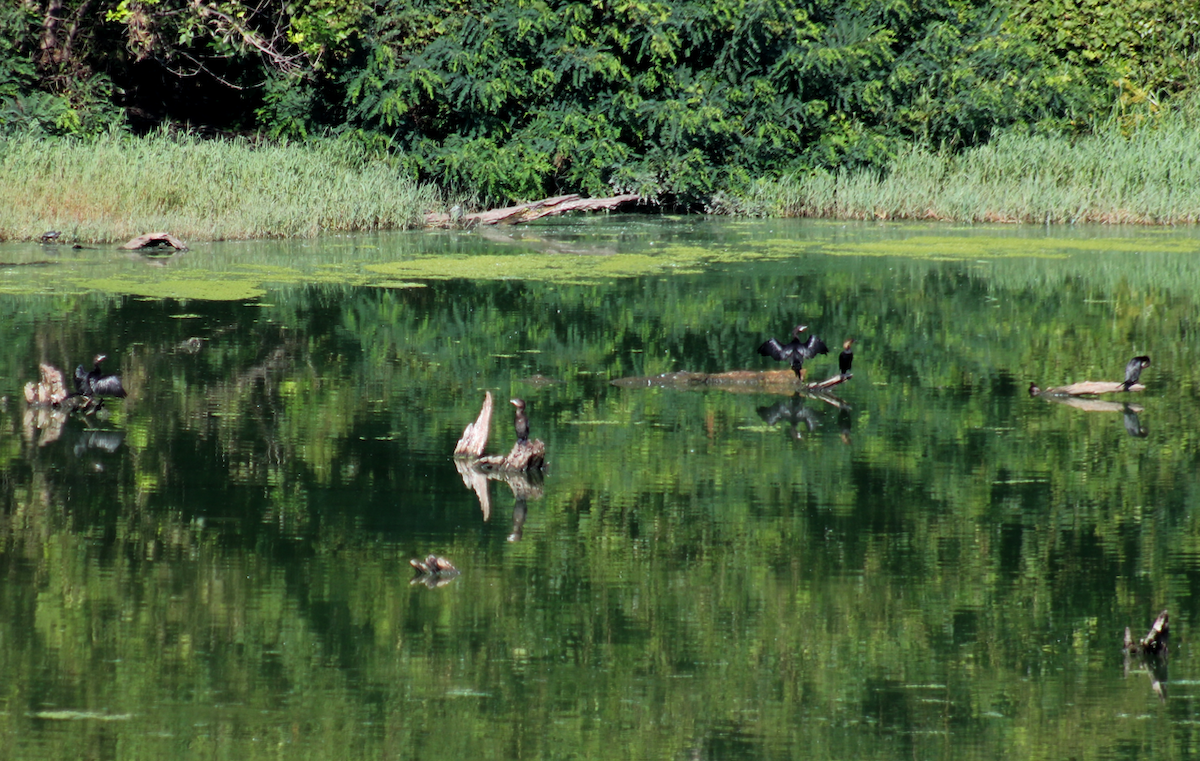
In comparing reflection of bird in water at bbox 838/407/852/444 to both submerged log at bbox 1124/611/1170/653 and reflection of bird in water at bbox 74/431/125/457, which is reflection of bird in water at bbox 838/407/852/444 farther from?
reflection of bird in water at bbox 74/431/125/457

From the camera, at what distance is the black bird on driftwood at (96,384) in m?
7.34

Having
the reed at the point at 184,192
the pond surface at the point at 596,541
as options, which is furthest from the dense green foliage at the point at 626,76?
the pond surface at the point at 596,541

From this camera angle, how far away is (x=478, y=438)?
6.25 metres

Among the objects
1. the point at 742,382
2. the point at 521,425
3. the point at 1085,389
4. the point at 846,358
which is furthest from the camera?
the point at 742,382

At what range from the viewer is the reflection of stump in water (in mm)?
5684

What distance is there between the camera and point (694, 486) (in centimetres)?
582

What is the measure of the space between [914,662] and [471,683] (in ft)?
3.66

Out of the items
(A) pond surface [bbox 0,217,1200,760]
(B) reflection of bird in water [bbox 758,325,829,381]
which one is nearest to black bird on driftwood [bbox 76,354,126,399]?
(A) pond surface [bbox 0,217,1200,760]

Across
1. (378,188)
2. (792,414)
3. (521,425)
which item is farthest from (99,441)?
(378,188)

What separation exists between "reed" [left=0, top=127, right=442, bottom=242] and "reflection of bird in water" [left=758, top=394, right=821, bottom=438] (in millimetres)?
9093

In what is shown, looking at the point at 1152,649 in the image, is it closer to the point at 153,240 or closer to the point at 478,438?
the point at 478,438

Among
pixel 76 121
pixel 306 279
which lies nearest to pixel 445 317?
pixel 306 279

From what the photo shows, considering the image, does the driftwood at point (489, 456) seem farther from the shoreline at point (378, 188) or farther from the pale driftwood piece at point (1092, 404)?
the shoreline at point (378, 188)

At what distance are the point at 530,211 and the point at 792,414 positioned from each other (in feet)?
36.7
